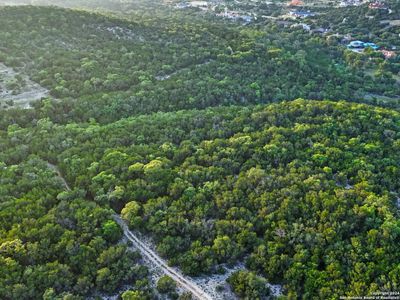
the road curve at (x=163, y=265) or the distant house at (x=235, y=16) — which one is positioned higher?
the distant house at (x=235, y=16)

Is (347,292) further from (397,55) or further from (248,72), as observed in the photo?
(397,55)

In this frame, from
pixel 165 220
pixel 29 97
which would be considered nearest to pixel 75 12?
pixel 29 97

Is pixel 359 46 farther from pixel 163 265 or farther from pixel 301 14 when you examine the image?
pixel 163 265

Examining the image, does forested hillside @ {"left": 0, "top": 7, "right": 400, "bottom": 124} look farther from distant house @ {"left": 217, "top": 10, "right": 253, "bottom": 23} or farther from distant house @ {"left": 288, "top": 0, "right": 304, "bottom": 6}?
distant house @ {"left": 288, "top": 0, "right": 304, "bottom": 6}

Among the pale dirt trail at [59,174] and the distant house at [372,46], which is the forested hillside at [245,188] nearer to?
the pale dirt trail at [59,174]

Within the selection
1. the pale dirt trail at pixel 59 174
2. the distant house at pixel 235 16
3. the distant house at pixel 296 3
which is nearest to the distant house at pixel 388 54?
the distant house at pixel 235 16

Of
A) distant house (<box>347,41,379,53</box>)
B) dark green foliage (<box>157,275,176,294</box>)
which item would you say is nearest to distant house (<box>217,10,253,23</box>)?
distant house (<box>347,41,379,53</box>)
